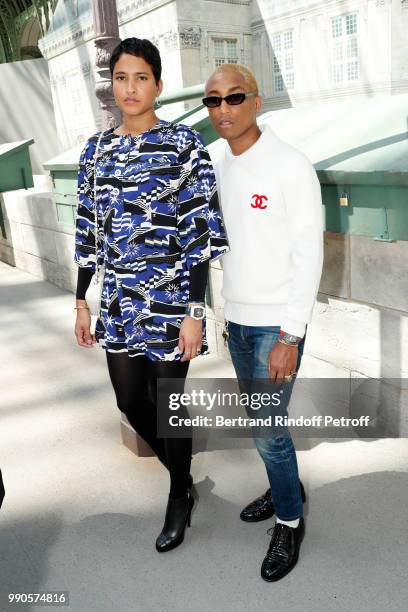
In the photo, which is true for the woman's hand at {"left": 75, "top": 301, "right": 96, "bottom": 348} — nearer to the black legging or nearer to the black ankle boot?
the black legging

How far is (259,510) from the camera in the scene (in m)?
2.23

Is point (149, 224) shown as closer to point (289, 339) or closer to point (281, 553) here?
point (289, 339)

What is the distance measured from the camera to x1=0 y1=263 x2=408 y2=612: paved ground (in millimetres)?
1850

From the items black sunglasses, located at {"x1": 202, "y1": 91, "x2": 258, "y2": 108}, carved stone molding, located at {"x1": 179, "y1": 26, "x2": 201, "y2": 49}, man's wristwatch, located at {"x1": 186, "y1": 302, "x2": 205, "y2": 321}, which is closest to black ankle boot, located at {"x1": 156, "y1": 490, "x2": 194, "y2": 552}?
man's wristwatch, located at {"x1": 186, "y1": 302, "x2": 205, "y2": 321}

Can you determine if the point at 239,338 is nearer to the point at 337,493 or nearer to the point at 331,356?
the point at 337,493

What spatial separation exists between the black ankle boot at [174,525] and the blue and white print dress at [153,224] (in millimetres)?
628

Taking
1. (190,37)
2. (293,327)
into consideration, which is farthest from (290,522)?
(190,37)

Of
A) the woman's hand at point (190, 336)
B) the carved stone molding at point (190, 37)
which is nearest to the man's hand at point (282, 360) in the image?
the woman's hand at point (190, 336)

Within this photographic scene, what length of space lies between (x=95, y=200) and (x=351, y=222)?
4.27 feet

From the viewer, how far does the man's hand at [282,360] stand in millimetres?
1666

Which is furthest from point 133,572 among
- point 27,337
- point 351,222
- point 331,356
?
point 27,337

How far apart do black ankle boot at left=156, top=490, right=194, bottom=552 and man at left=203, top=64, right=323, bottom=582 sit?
36 centimetres

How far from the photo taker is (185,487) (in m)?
2.07

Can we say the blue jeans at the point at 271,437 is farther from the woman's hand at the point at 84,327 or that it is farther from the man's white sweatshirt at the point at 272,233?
the woman's hand at the point at 84,327
